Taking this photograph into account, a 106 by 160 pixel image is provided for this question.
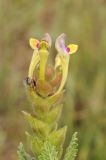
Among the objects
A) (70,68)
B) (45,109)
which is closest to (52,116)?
(45,109)

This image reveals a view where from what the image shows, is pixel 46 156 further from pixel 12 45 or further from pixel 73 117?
pixel 12 45

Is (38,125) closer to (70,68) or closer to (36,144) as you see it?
(36,144)

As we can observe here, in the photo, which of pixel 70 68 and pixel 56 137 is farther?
pixel 70 68

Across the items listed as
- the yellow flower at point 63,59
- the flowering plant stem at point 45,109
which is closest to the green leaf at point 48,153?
the flowering plant stem at point 45,109

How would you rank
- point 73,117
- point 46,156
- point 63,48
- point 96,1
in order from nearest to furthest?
point 46,156 < point 63,48 < point 73,117 < point 96,1

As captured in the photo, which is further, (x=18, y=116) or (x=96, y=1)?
(x=96, y=1)

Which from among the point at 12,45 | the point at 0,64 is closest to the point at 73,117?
the point at 0,64

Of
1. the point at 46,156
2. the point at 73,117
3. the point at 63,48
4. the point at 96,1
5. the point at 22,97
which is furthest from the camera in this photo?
the point at 96,1
